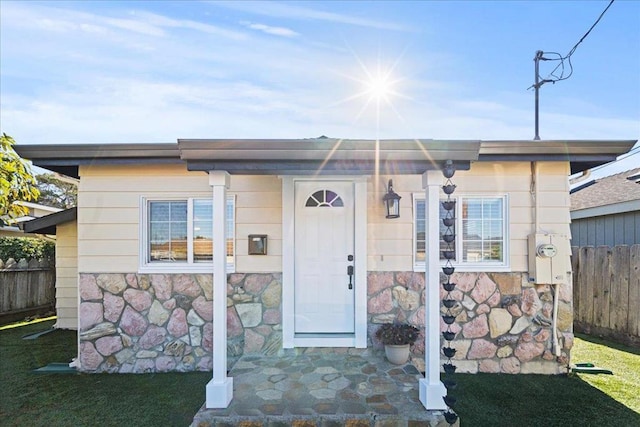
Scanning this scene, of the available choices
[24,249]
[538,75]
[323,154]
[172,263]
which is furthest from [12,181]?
[538,75]

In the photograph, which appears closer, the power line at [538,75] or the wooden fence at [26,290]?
the power line at [538,75]

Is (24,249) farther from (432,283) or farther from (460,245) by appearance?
(460,245)

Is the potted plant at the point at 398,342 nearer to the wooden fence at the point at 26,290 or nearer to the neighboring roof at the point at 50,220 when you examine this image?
the neighboring roof at the point at 50,220

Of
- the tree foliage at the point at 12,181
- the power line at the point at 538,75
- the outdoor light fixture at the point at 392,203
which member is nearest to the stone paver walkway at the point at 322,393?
the outdoor light fixture at the point at 392,203

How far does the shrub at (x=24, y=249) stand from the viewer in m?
7.39

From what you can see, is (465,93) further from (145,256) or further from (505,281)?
(145,256)

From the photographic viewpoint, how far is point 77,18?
197 inches

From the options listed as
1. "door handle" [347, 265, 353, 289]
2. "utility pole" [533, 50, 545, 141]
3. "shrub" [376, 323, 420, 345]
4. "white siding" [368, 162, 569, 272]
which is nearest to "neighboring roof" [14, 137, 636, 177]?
"white siding" [368, 162, 569, 272]

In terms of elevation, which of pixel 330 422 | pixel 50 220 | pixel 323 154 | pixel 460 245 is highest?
pixel 323 154

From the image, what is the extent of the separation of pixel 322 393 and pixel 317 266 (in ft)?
5.10

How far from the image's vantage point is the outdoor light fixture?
13.7 ft

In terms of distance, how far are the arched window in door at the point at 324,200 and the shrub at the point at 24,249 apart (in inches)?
280

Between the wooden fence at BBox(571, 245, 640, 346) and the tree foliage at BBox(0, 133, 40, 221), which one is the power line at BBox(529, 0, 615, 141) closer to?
the wooden fence at BBox(571, 245, 640, 346)

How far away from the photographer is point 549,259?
13.8 feet
